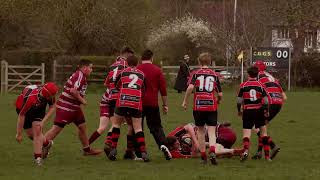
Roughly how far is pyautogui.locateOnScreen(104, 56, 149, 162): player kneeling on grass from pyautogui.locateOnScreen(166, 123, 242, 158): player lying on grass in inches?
30.0

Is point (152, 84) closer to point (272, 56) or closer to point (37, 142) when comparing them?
point (37, 142)

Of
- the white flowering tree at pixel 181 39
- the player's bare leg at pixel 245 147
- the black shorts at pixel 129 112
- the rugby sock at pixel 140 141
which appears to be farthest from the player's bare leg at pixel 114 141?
the white flowering tree at pixel 181 39

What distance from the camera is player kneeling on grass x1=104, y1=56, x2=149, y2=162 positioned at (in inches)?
542

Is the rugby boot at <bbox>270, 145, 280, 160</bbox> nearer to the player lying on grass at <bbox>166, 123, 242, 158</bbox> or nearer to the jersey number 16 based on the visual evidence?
the player lying on grass at <bbox>166, 123, 242, 158</bbox>

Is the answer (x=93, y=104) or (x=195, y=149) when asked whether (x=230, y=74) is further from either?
(x=195, y=149)

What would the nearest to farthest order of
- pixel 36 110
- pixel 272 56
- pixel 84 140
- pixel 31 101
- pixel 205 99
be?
pixel 31 101 < pixel 36 110 < pixel 205 99 < pixel 84 140 < pixel 272 56

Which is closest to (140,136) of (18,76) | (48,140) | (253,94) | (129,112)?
(129,112)

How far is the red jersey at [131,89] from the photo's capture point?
13750mm

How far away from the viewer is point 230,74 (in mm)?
47844

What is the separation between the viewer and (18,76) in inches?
1710

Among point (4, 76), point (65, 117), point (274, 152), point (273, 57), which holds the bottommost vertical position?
point (274, 152)

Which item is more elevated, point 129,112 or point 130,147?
point 129,112

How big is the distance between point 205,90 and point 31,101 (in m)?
3.03

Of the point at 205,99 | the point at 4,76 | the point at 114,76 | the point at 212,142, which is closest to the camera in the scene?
the point at 212,142
